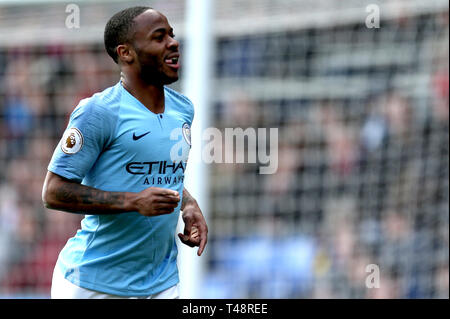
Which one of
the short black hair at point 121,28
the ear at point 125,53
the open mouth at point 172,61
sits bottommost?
the open mouth at point 172,61

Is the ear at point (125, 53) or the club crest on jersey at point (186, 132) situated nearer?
the ear at point (125, 53)

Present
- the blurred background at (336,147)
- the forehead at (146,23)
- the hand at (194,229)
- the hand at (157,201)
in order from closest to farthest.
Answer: the hand at (157,201), the forehead at (146,23), the hand at (194,229), the blurred background at (336,147)

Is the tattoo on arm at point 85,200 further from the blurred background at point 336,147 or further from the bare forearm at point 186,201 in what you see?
the blurred background at point 336,147

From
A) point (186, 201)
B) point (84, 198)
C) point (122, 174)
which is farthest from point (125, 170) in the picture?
point (186, 201)

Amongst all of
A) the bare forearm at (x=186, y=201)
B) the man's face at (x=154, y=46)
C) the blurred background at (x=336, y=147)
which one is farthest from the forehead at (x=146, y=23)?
the blurred background at (x=336, y=147)

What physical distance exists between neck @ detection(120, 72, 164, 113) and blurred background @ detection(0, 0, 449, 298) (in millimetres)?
2875

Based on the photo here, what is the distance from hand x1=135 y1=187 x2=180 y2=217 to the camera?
2.87 m

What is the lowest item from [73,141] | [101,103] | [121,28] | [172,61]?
[73,141]

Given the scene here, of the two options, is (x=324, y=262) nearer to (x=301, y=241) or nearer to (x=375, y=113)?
(x=301, y=241)

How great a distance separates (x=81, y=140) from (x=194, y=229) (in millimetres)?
626

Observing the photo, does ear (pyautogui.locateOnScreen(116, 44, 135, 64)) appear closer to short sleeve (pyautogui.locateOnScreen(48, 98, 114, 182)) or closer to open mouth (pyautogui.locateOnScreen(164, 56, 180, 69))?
open mouth (pyautogui.locateOnScreen(164, 56, 180, 69))

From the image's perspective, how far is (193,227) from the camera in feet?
10.8

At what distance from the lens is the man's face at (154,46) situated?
3.10 metres

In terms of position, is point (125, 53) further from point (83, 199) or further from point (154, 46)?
point (83, 199)
